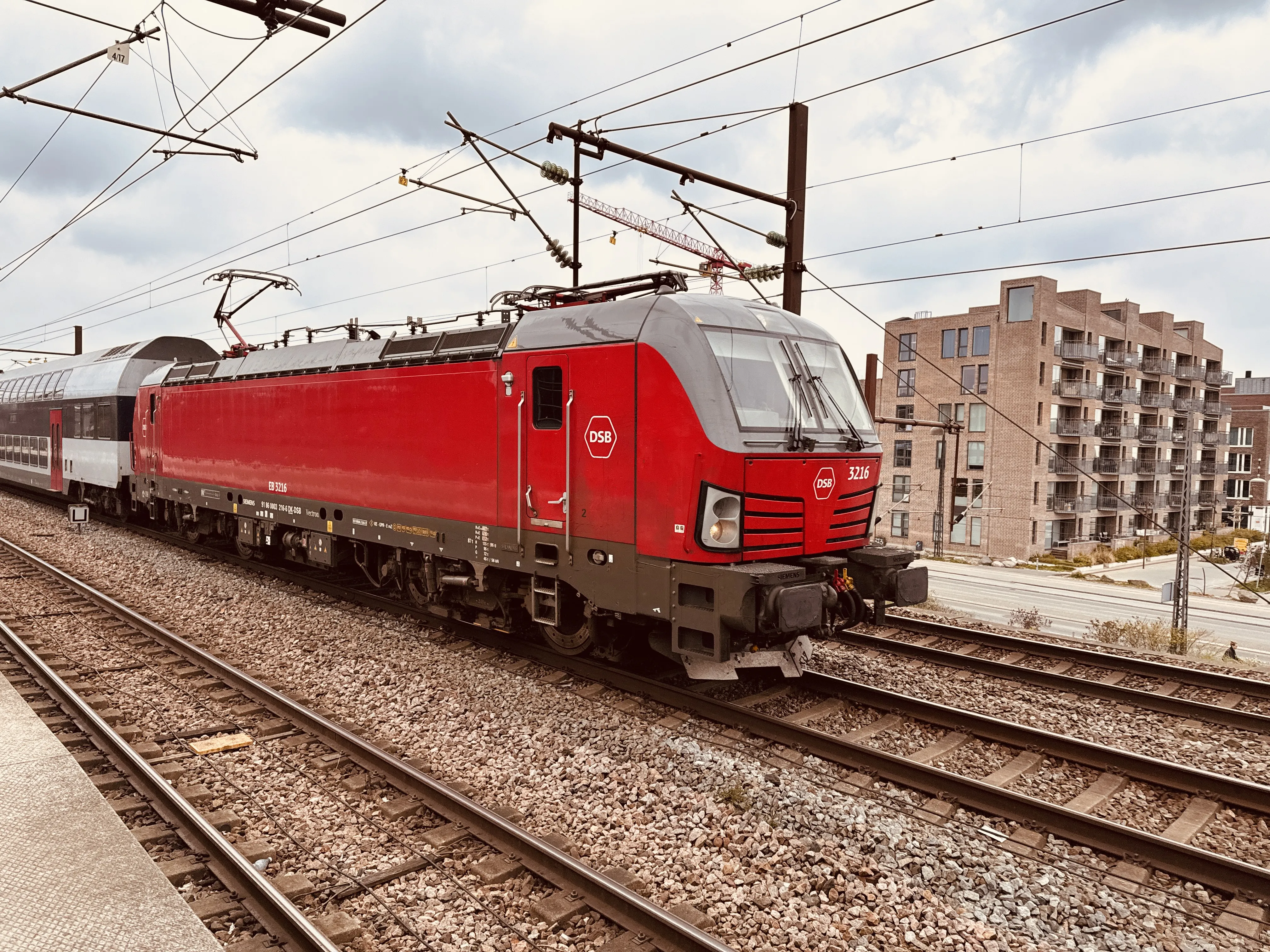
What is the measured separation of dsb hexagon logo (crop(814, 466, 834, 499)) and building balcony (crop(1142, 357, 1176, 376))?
59.7m

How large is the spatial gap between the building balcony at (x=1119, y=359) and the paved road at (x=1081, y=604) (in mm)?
20205

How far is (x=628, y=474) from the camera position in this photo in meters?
7.56

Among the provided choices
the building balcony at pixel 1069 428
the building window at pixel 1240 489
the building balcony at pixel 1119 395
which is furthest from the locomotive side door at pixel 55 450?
the building window at pixel 1240 489

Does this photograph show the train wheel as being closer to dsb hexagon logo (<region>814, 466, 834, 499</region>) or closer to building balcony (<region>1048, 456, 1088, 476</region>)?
dsb hexagon logo (<region>814, 466, 834, 499</region>)

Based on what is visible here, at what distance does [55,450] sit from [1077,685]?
28.5 m

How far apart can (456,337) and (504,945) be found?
7.19 m

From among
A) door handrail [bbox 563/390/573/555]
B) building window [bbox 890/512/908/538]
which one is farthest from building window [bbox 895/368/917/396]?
door handrail [bbox 563/390/573/555]

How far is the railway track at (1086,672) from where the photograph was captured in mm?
8039

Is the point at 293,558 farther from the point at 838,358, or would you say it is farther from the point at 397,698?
the point at 838,358

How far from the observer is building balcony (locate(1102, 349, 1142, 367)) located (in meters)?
52.2

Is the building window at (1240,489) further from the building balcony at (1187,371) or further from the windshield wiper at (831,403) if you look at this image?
the windshield wiper at (831,403)

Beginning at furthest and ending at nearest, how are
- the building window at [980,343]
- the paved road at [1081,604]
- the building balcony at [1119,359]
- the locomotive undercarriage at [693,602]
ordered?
1. the building balcony at [1119,359]
2. the building window at [980,343]
3. the paved road at [1081,604]
4. the locomotive undercarriage at [693,602]

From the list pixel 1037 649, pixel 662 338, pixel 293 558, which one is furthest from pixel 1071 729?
pixel 293 558

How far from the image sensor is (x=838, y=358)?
8727 mm
